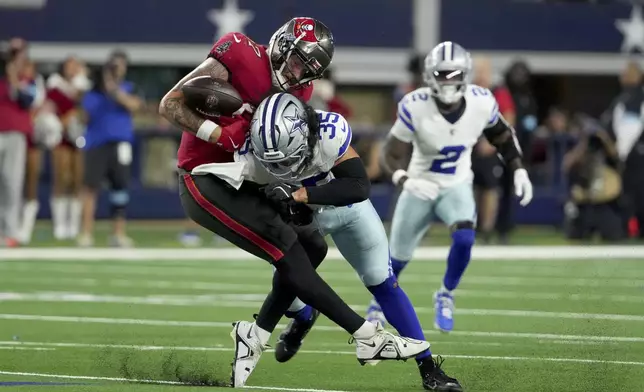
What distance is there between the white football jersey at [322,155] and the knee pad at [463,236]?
7.85 feet

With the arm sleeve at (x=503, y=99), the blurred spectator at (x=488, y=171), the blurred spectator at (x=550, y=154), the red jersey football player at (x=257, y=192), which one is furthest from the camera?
the blurred spectator at (x=550, y=154)

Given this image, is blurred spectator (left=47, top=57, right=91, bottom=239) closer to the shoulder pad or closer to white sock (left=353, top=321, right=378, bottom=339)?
the shoulder pad

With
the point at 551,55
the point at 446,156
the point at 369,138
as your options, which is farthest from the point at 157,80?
the point at 446,156

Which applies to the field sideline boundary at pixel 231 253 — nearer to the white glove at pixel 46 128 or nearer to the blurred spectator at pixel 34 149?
the blurred spectator at pixel 34 149

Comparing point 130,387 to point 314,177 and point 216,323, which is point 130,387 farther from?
point 216,323

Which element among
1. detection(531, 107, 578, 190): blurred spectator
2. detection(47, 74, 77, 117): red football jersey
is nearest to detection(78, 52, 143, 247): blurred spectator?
detection(47, 74, 77, 117): red football jersey

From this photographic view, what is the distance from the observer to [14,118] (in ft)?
47.6

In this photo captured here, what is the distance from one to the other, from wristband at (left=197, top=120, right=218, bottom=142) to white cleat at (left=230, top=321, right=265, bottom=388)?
34.9 inches

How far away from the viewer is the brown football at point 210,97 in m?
6.79

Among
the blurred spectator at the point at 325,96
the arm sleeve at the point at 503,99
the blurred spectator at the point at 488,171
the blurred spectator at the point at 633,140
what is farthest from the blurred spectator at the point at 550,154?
the blurred spectator at the point at 325,96

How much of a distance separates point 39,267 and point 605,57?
1086cm

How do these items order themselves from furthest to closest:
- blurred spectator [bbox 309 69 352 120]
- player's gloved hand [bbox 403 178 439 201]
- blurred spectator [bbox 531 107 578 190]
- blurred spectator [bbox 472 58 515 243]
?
blurred spectator [bbox 531 107 578 190] → blurred spectator [bbox 472 58 515 243] → blurred spectator [bbox 309 69 352 120] → player's gloved hand [bbox 403 178 439 201]

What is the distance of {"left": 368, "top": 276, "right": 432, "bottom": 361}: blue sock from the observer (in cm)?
693

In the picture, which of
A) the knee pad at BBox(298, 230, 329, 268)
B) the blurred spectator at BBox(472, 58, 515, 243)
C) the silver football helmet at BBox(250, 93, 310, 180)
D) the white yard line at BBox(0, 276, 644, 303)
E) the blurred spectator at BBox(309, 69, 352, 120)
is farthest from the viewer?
the blurred spectator at BBox(472, 58, 515, 243)
